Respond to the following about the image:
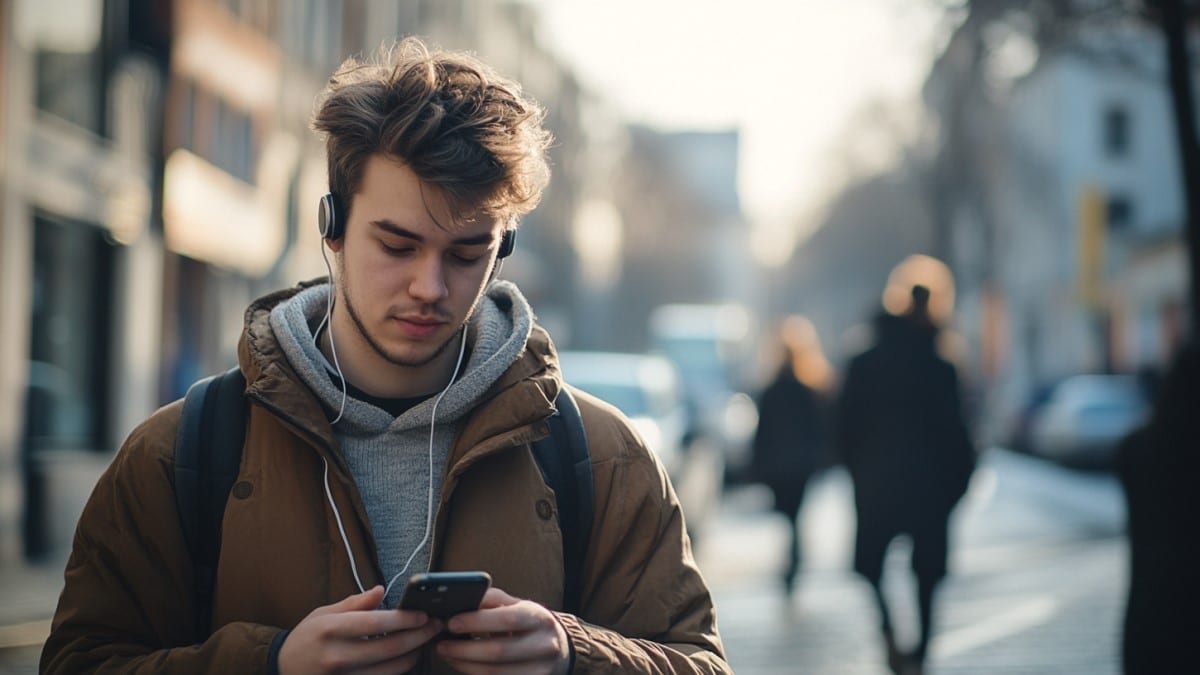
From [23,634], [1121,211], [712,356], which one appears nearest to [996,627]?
[23,634]

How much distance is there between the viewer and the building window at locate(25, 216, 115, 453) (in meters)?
16.4

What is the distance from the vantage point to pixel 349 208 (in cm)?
286

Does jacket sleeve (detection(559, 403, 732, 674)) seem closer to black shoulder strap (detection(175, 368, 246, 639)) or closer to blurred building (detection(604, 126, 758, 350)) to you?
black shoulder strap (detection(175, 368, 246, 639))

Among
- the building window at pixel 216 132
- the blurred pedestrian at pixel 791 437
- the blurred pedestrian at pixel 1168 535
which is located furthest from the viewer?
the building window at pixel 216 132

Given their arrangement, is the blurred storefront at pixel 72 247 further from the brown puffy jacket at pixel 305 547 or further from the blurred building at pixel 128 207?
the brown puffy jacket at pixel 305 547

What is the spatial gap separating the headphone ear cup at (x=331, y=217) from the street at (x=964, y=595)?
Result: 20.7 ft

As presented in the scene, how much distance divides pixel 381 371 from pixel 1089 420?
89.7 ft

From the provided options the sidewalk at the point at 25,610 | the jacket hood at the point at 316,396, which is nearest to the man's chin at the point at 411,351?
the jacket hood at the point at 316,396

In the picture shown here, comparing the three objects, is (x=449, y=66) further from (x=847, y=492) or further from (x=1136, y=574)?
(x=847, y=492)

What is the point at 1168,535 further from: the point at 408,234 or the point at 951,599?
the point at 951,599

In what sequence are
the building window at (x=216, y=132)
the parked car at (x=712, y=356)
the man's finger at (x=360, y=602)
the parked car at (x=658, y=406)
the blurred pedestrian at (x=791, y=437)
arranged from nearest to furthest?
the man's finger at (x=360, y=602) → the blurred pedestrian at (x=791, y=437) → the parked car at (x=658, y=406) → the building window at (x=216, y=132) → the parked car at (x=712, y=356)

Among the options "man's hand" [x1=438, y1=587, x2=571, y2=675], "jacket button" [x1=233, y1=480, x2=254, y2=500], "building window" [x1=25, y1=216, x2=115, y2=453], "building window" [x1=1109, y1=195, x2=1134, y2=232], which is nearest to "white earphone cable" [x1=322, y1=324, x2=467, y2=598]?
"jacket button" [x1=233, y1=480, x2=254, y2=500]

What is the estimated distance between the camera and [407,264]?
279cm

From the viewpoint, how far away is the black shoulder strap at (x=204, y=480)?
8.91 feet
